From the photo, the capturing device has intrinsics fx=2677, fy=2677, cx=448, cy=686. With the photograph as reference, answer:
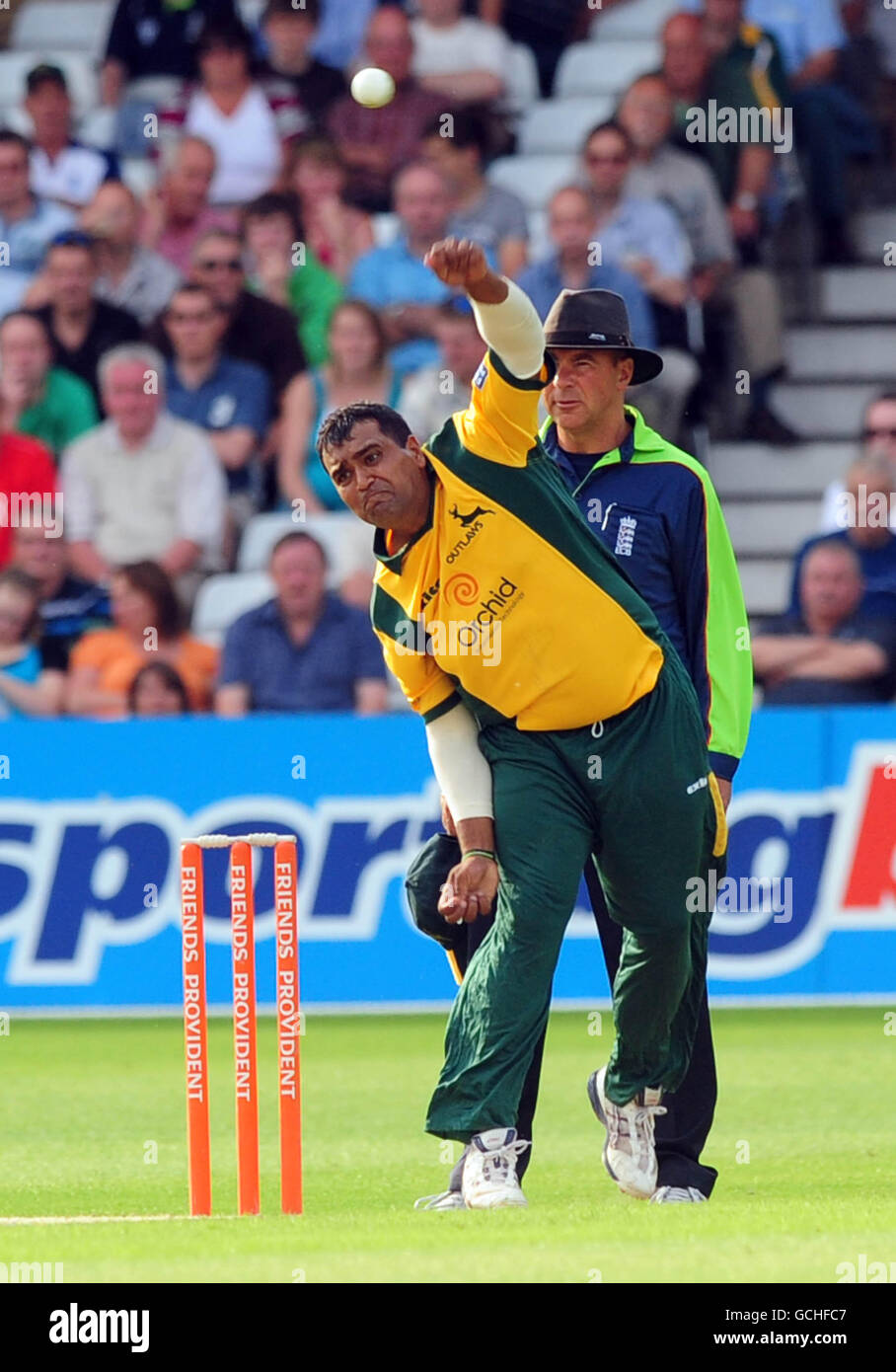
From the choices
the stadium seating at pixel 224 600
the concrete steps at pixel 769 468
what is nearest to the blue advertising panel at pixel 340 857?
the stadium seating at pixel 224 600

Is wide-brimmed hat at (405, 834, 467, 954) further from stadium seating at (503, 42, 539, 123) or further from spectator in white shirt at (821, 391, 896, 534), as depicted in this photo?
stadium seating at (503, 42, 539, 123)

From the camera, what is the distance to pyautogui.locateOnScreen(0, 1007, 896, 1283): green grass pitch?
572cm

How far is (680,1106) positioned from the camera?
745 centimetres

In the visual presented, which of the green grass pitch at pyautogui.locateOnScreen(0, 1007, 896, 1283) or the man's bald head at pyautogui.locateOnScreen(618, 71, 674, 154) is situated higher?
the man's bald head at pyautogui.locateOnScreen(618, 71, 674, 154)

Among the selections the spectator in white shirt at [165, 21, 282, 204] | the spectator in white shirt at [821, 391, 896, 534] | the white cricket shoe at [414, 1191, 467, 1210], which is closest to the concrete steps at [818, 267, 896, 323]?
the spectator in white shirt at [821, 391, 896, 534]

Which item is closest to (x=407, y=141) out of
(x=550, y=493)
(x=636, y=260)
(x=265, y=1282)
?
(x=636, y=260)

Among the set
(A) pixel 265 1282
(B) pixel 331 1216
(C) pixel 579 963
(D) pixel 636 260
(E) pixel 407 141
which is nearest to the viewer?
(A) pixel 265 1282

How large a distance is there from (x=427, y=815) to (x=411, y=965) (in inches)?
27.8

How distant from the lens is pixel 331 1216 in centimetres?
681

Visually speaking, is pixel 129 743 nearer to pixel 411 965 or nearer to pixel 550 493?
pixel 411 965

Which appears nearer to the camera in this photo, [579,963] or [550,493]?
[550,493]

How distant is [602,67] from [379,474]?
1224 cm

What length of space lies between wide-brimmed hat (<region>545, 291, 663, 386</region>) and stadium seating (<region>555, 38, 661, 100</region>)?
1103 cm

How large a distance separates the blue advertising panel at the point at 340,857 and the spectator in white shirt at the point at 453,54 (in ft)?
19.9
